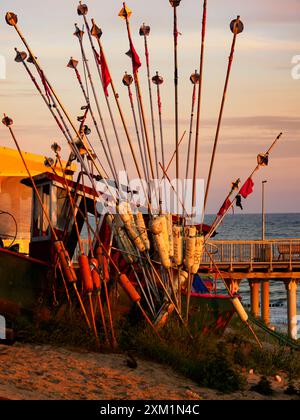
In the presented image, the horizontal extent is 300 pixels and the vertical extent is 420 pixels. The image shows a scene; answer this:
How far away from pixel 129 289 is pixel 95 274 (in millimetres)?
715

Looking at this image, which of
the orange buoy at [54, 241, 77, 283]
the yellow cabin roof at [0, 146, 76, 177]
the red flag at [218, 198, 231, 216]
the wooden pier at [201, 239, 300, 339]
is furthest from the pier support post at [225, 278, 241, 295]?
the yellow cabin roof at [0, 146, 76, 177]

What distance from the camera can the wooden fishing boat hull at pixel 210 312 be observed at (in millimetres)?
19562

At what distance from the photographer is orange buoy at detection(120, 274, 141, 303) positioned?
1848cm

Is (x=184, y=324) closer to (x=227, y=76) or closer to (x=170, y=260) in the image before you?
(x=170, y=260)

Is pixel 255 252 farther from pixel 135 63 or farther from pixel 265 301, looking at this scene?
pixel 135 63

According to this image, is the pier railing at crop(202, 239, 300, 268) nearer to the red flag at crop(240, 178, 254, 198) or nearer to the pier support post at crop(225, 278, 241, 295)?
the pier support post at crop(225, 278, 241, 295)

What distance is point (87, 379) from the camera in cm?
1612

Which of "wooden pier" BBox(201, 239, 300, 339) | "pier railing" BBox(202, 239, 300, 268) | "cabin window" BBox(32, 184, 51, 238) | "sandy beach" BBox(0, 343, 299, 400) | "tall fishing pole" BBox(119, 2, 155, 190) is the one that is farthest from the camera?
"pier railing" BBox(202, 239, 300, 268)

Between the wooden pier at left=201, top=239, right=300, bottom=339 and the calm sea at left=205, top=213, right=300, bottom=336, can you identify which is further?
the calm sea at left=205, top=213, right=300, bottom=336

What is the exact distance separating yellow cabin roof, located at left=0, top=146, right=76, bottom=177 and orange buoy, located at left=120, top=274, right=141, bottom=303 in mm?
13676

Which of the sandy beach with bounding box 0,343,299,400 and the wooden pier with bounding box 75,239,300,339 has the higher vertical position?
the wooden pier with bounding box 75,239,300,339

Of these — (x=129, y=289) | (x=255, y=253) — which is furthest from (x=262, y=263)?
(x=129, y=289)

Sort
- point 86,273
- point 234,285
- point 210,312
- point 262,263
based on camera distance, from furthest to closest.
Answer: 1. point 262,263
2. point 234,285
3. point 210,312
4. point 86,273

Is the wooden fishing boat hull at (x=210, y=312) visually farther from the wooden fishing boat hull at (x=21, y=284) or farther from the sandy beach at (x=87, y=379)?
the wooden fishing boat hull at (x=21, y=284)
